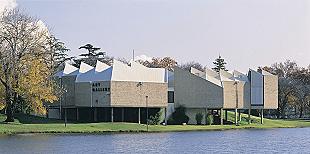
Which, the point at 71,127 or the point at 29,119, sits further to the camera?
the point at 29,119

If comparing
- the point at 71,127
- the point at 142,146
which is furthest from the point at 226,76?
the point at 142,146

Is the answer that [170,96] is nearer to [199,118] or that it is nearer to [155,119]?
[199,118]

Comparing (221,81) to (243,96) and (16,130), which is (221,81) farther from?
(16,130)

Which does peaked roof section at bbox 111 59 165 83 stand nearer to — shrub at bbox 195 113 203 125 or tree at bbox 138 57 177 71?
shrub at bbox 195 113 203 125

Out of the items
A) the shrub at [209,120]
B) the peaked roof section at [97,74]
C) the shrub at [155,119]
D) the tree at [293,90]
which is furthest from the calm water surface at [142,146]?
the tree at [293,90]

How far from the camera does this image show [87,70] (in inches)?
3730

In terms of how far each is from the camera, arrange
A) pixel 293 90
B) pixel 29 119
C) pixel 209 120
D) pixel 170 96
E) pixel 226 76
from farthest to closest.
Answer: pixel 293 90 < pixel 226 76 < pixel 170 96 < pixel 209 120 < pixel 29 119

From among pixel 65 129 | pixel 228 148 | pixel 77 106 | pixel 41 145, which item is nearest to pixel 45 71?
pixel 65 129

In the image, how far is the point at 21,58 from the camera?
72.1 meters

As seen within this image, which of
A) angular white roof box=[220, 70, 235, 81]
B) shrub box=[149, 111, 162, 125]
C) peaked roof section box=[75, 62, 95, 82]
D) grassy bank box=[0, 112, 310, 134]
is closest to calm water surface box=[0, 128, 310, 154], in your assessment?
grassy bank box=[0, 112, 310, 134]

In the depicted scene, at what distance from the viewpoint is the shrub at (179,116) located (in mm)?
93438

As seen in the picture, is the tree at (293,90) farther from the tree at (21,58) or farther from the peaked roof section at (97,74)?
the tree at (21,58)

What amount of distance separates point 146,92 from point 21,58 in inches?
867

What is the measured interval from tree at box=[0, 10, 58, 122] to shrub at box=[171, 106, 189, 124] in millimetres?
25679
